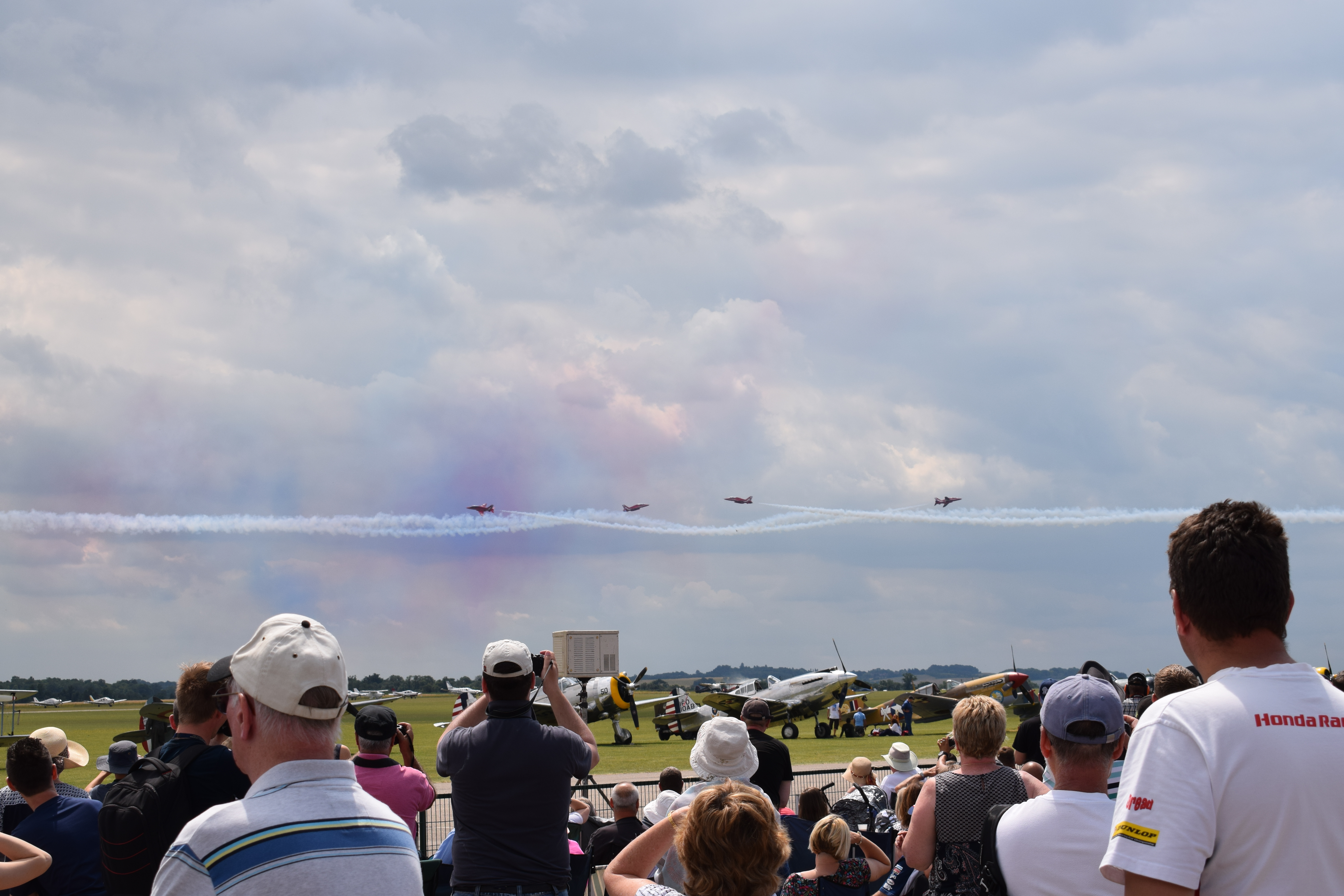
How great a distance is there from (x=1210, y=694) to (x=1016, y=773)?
255 cm

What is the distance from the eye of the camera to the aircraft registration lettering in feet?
7.41

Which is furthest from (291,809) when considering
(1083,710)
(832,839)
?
(832,839)

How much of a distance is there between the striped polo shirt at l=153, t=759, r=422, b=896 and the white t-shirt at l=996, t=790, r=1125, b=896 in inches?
80.5

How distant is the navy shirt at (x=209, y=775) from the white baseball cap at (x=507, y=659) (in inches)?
46.7

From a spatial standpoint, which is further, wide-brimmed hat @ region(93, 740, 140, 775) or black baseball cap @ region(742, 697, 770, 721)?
black baseball cap @ region(742, 697, 770, 721)

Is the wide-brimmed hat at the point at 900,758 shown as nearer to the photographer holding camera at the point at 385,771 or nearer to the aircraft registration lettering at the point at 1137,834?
the photographer holding camera at the point at 385,771

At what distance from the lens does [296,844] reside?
2312mm

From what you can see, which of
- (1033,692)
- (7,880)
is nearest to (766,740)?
(7,880)

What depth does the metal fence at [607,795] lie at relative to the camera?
586 inches

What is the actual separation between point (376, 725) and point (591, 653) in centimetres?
3870

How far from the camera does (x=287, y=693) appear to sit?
252cm

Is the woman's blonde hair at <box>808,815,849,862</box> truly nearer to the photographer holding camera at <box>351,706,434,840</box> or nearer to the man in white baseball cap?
the photographer holding camera at <box>351,706,434,840</box>

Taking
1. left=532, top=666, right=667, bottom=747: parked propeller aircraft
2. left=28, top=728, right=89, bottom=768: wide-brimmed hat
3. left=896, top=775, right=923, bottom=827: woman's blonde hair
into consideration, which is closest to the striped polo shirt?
left=28, top=728, right=89, bottom=768: wide-brimmed hat

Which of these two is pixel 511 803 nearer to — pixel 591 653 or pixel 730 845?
pixel 730 845
